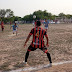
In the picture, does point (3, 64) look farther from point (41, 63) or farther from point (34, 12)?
point (34, 12)

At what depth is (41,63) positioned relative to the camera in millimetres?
5504

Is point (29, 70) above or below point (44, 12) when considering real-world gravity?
below

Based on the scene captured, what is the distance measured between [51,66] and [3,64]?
2.09 metres

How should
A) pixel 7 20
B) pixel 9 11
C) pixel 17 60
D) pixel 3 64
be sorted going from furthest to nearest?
pixel 9 11
pixel 7 20
pixel 17 60
pixel 3 64

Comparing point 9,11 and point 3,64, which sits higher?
point 9,11

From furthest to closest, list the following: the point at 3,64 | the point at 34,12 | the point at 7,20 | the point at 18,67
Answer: the point at 34,12 < the point at 7,20 < the point at 3,64 < the point at 18,67

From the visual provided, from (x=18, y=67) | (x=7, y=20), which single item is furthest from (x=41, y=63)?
(x=7, y=20)

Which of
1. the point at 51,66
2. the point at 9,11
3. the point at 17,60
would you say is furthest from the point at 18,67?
the point at 9,11

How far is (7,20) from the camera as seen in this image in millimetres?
76062

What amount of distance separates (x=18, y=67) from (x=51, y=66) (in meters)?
1.36

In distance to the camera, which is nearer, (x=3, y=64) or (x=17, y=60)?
(x=3, y=64)

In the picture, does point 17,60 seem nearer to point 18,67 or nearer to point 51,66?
point 18,67

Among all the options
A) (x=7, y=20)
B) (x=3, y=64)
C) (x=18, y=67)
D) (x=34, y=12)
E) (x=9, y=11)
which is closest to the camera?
(x=18, y=67)

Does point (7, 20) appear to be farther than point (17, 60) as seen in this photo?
Yes
